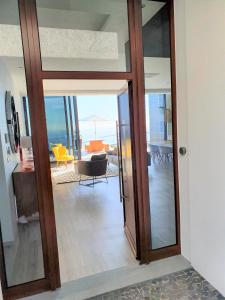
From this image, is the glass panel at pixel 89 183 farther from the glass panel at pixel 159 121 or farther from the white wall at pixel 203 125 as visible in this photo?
the white wall at pixel 203 125

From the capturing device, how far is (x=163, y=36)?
7.48 feet

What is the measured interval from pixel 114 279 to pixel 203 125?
165 cm

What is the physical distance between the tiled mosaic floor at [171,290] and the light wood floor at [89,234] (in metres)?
0.37

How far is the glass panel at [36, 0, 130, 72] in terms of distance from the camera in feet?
6.39

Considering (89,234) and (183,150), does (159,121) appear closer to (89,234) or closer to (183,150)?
(183,150)

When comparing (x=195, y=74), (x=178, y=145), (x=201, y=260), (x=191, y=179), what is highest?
(x=195, y=74)

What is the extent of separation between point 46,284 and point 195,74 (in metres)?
2.30

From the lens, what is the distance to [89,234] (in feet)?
10.3

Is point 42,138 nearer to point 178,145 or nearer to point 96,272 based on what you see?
point 178,145

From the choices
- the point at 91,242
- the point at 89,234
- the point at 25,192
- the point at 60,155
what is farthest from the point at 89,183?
the point at 25,192

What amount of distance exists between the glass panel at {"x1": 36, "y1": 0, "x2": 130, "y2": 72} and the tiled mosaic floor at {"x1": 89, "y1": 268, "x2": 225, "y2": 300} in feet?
6.53

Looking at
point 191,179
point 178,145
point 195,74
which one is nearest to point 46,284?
point 191,179

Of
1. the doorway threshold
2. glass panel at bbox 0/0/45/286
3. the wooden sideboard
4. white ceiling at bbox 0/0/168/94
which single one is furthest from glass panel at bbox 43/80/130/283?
the wooden sideboard

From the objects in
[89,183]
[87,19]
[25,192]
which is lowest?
[89,183]
